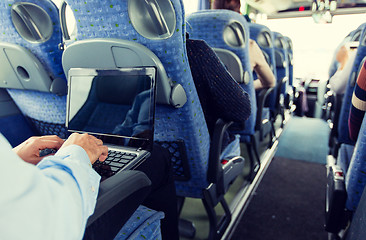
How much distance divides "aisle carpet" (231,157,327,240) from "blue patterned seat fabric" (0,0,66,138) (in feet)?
4.03

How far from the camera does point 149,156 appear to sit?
0.80 metres

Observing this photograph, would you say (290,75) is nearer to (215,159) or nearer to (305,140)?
(305,140)

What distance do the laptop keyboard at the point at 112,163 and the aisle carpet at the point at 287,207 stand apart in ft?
3.33

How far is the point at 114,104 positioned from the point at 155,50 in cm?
24

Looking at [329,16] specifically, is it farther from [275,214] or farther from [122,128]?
[122,128]

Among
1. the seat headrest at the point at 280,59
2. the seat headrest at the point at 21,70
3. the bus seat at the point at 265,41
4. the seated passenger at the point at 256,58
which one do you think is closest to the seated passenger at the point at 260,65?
the seated passenger at the point at 256,58

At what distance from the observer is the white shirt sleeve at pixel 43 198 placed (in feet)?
1.08

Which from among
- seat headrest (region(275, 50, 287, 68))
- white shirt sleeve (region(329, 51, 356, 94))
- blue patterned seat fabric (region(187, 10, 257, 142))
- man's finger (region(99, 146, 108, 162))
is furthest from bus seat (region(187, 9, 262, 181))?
seat headrest (region(275, 50, 287, 68))

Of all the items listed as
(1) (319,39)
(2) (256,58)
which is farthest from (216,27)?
(1) (319,39)

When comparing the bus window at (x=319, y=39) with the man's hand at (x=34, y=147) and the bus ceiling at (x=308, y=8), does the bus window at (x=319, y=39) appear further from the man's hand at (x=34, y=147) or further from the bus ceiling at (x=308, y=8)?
the man's hand at (x=34, y=147)

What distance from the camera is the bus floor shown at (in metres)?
1.50

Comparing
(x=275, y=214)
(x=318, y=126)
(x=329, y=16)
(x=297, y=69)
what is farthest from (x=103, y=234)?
(x=329, y=16)

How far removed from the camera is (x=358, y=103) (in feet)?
3.37

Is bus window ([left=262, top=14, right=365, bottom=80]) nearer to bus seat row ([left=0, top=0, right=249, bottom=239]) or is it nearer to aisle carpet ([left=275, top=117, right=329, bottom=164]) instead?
aisle carpet ([left=275, top=117, right=329, bottom=164])
